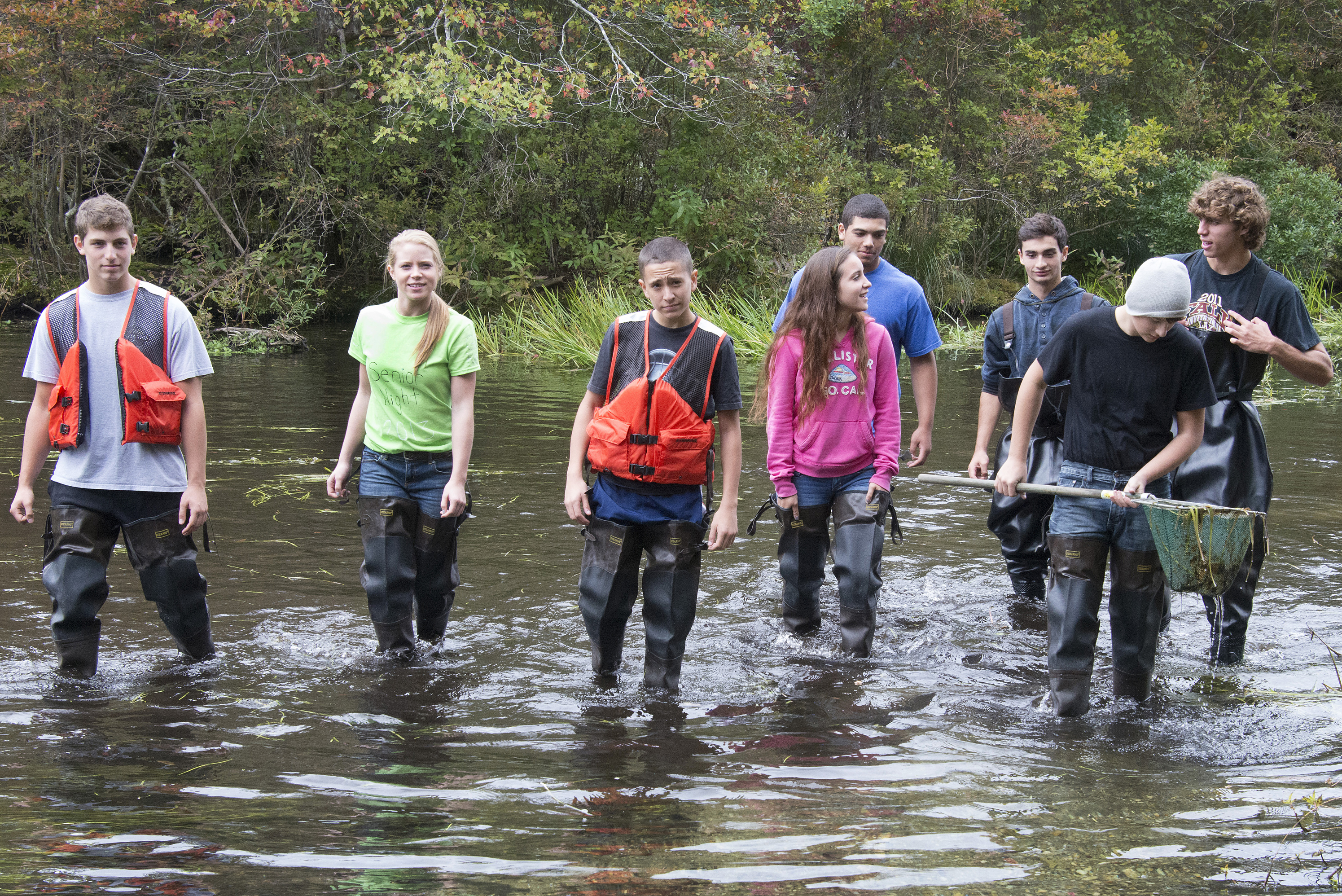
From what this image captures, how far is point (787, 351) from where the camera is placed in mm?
5742

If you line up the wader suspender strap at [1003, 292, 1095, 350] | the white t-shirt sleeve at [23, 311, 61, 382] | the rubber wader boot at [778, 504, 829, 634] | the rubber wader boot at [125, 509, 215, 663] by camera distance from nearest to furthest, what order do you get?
the white t-shirt sleeve at [23, 311, 61, 382] < the rubber wader boot at [125, 509, 215, 663] < the rubber wader boot at [778, 504, 829, 634] < the wader suspender strap at [1003, 292, 1095, 350]

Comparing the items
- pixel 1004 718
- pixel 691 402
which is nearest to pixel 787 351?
pixel 691 402

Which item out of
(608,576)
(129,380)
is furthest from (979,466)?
(129,380)

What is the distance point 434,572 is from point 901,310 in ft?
8.38

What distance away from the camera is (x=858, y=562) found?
562 cm

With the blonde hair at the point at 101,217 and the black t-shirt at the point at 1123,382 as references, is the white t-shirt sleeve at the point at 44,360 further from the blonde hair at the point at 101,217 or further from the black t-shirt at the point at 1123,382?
the black t-shirt at the point at 1123,382

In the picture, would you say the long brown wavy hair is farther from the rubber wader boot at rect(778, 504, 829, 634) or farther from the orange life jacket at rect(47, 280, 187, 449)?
the orange life jacket at rect(47, 280, 187, 449)

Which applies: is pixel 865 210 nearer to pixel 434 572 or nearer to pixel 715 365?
pixel 715 365

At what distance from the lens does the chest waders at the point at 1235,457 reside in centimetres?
549

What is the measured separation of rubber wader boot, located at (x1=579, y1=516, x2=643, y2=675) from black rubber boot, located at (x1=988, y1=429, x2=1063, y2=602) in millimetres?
2165

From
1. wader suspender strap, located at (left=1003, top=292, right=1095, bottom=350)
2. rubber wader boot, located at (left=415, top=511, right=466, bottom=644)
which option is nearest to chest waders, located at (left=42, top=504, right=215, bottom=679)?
rubber wader boot, located at (left=415, top=511, right=466, bottom=644)

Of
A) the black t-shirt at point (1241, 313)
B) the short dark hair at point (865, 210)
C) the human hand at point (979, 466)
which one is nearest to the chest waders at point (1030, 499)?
the human hand at point (979, 466)

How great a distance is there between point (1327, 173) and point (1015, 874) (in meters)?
27.6

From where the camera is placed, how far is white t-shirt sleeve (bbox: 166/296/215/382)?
5.08 m
